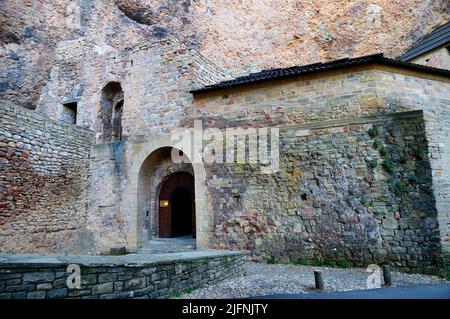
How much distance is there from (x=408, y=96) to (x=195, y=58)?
20.1ft

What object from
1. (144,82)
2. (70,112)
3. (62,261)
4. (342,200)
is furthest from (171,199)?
(62,261)

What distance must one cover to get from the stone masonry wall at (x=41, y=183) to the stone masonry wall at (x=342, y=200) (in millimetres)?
4737

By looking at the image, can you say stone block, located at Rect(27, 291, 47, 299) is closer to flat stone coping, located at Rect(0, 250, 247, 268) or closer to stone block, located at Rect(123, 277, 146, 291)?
flat stone coping, located at Rect(0, 250, 247, 268)

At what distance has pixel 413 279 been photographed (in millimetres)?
5152

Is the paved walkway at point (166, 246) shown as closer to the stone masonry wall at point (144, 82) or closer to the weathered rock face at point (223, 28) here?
the stone masonry wall at point (144, 82)

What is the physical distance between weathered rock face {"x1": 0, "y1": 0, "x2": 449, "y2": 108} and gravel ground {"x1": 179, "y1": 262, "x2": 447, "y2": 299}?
12112 mm

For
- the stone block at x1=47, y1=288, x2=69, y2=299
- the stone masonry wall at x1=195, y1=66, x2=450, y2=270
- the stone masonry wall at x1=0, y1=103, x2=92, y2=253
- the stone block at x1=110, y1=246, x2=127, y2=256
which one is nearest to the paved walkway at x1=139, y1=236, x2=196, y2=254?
the stone block at x1=110, y1=246, x2=127, y2=256

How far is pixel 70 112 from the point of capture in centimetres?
1173

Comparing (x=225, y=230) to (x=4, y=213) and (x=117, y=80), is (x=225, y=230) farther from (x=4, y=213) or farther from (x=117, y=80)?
(x=117, y=80)

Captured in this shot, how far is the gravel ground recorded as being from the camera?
423 cm

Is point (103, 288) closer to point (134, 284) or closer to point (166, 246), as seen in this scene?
point (134, 284)

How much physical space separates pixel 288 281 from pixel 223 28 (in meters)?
15.6

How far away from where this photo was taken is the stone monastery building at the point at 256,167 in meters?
5.98

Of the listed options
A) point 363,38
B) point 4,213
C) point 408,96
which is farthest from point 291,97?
point 363,38
